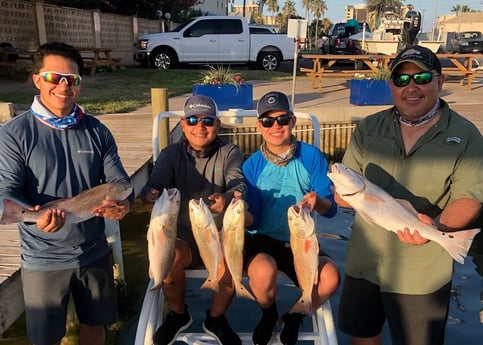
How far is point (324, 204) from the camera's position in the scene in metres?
2.78

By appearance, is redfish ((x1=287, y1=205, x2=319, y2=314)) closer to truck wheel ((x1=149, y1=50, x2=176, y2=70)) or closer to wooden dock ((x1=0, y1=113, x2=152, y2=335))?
wooden dock ((x1=0, y1=113, x2=152, y2=335))

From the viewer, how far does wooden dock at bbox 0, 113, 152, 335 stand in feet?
9.92

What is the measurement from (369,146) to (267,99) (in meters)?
0.73

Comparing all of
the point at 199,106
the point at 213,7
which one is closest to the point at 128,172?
the point at 199,106

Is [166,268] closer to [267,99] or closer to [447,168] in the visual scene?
[267,99]

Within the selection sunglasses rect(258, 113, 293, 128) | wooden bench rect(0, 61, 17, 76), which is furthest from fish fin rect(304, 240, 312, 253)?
wooden bench rect(0, 61, 17, 76)

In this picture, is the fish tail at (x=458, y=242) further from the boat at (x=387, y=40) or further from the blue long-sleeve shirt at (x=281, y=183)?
the boat at (x=387, y=40)

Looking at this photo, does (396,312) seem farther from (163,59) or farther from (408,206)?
(163,59)

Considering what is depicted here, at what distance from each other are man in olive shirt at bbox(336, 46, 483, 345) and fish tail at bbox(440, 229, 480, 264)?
0.06m

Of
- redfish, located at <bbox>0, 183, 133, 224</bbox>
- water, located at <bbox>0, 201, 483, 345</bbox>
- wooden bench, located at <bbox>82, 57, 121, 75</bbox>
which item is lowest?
water, located at <bbox>0, 201, 483, 345</bbox>

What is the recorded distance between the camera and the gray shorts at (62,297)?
2541 mm

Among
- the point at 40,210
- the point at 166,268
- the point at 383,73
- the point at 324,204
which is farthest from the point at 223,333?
the point at 383,73

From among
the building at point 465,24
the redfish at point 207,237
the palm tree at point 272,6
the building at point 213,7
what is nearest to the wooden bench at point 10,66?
the redfish at point 207,237

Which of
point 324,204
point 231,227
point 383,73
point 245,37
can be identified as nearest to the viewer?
point 231,227
